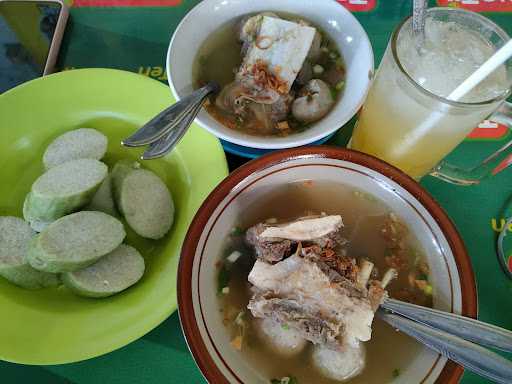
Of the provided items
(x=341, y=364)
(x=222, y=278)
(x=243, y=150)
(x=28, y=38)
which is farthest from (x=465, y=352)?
(x=28, y=38)

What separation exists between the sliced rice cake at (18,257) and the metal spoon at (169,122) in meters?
0.37

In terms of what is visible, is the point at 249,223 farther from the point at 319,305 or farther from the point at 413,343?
the point at 413,343

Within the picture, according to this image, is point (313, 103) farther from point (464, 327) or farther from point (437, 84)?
point (464, 327)

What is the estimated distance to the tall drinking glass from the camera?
2.95 ft

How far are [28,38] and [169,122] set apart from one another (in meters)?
0.81

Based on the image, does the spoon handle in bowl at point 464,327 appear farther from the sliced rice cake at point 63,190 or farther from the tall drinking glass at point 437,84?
the sliced rice cake at point 63,190

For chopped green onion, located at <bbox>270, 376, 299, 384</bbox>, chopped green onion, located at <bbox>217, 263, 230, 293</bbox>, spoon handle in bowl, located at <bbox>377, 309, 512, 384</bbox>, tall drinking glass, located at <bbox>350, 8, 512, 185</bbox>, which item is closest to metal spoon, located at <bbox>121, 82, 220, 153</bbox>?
chopped green onion, located at <bbox>217, 263, 230, 293</bbox>

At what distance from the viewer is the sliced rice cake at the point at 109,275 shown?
3.17ft

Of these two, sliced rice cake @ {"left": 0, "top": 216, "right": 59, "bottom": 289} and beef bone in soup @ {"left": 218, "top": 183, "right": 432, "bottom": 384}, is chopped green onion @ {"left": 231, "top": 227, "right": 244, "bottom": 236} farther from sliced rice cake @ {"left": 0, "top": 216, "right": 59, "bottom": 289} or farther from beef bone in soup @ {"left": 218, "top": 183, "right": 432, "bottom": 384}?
sliced rice cake @ {"left": 0, "top": 216, "right": 59, "bottom": 289}

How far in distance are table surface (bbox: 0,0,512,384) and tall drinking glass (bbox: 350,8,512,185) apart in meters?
0.17

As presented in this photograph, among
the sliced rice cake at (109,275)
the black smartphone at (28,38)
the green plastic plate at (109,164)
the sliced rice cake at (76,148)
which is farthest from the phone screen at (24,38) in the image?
the sliced rice cake at (109,275)

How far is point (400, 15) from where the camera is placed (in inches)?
59.9

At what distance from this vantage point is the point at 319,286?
0.79m

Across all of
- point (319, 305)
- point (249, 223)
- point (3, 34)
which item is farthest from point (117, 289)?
point (3, 34)
